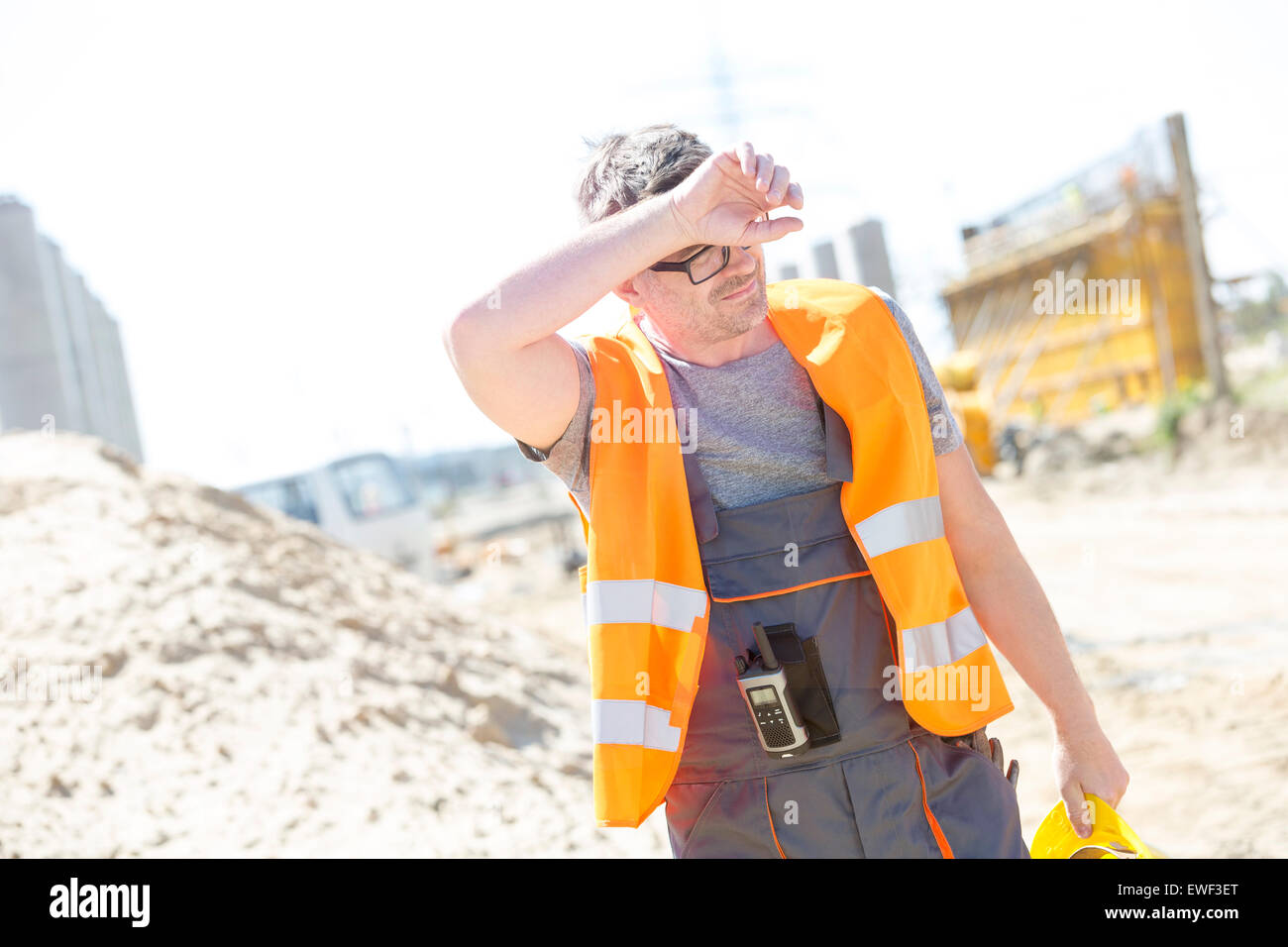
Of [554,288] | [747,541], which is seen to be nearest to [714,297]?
[554,288]

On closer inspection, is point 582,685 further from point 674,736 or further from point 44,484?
point 674,736

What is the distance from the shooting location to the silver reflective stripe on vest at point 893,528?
1.80 meters

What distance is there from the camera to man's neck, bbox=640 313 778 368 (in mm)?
1940

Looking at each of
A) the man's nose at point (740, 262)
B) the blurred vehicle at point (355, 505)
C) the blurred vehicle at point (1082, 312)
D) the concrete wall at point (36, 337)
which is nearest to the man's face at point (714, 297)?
the man's nose at point (740, 262)

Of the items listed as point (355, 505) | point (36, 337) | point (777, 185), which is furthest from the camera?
point (355, 505)

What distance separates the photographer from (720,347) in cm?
195

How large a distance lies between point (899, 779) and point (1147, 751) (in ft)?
14.3

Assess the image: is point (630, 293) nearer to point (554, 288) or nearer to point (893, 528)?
point (554, 288)

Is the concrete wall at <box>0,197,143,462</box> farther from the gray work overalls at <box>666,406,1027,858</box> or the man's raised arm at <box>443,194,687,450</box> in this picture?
the gray work overalls at <box>666,406,1027,858</box>

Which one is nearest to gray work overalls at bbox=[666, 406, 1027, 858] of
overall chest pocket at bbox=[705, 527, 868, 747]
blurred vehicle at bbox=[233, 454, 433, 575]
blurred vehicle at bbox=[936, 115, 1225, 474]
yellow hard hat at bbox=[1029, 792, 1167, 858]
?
overall chest pocket at bbox=[705, 527, 868, 747]

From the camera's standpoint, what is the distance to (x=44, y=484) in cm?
720

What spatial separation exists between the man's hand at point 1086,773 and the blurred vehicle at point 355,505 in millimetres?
14621

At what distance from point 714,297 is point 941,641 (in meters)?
0.78
